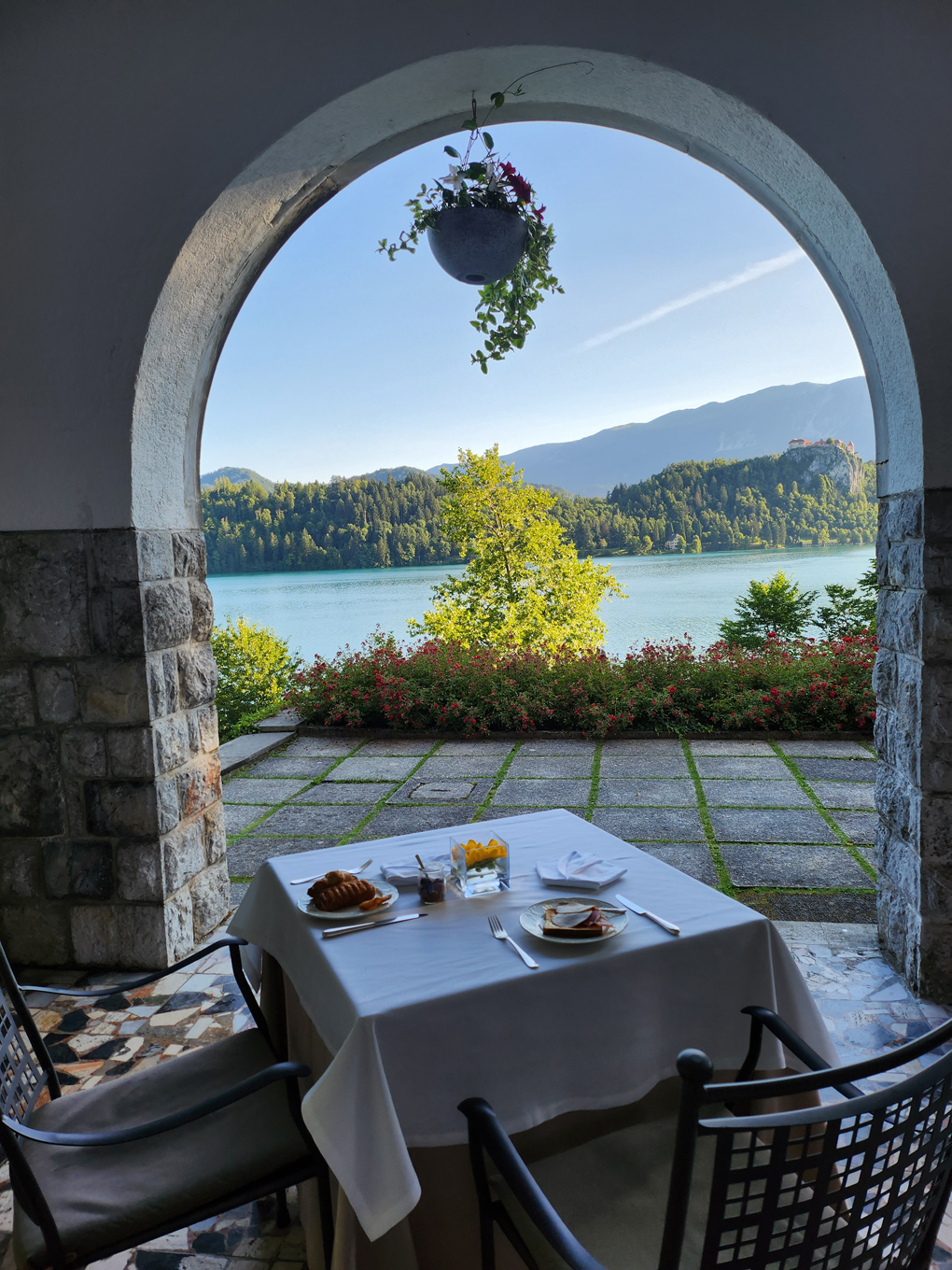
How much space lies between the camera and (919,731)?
2.53 metres

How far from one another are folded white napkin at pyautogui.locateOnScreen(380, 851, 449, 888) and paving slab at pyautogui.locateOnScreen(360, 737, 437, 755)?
4053 mm

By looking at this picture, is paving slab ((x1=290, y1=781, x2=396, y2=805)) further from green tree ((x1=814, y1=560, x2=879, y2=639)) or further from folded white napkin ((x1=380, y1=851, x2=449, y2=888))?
green tree ((x1=814, y1=560, x2=879, y2=639))

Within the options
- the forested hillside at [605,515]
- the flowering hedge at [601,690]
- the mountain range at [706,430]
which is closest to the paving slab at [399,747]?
the flowering hedge at [601,690]

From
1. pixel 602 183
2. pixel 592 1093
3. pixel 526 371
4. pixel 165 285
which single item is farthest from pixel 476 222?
pixel 526 371

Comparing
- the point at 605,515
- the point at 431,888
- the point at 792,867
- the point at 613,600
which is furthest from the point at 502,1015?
the point at 605,515

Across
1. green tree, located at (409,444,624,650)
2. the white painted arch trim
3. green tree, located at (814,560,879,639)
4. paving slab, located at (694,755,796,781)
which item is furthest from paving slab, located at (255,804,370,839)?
green tree, located at (814,560,879,639)

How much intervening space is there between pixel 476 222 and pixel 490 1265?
288 cm

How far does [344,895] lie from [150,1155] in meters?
0.54

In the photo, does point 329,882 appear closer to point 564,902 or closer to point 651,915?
point 564,902

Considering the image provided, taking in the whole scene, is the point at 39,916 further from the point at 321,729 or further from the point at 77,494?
the point at 321,729

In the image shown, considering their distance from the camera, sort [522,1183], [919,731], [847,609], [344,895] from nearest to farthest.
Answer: [522,1183] → [344,895] → [919,731] → [847,609]

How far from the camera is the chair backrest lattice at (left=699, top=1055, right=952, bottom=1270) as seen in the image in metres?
0.86

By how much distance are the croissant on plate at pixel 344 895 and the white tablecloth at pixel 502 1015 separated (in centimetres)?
4

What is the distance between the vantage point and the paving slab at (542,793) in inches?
183
